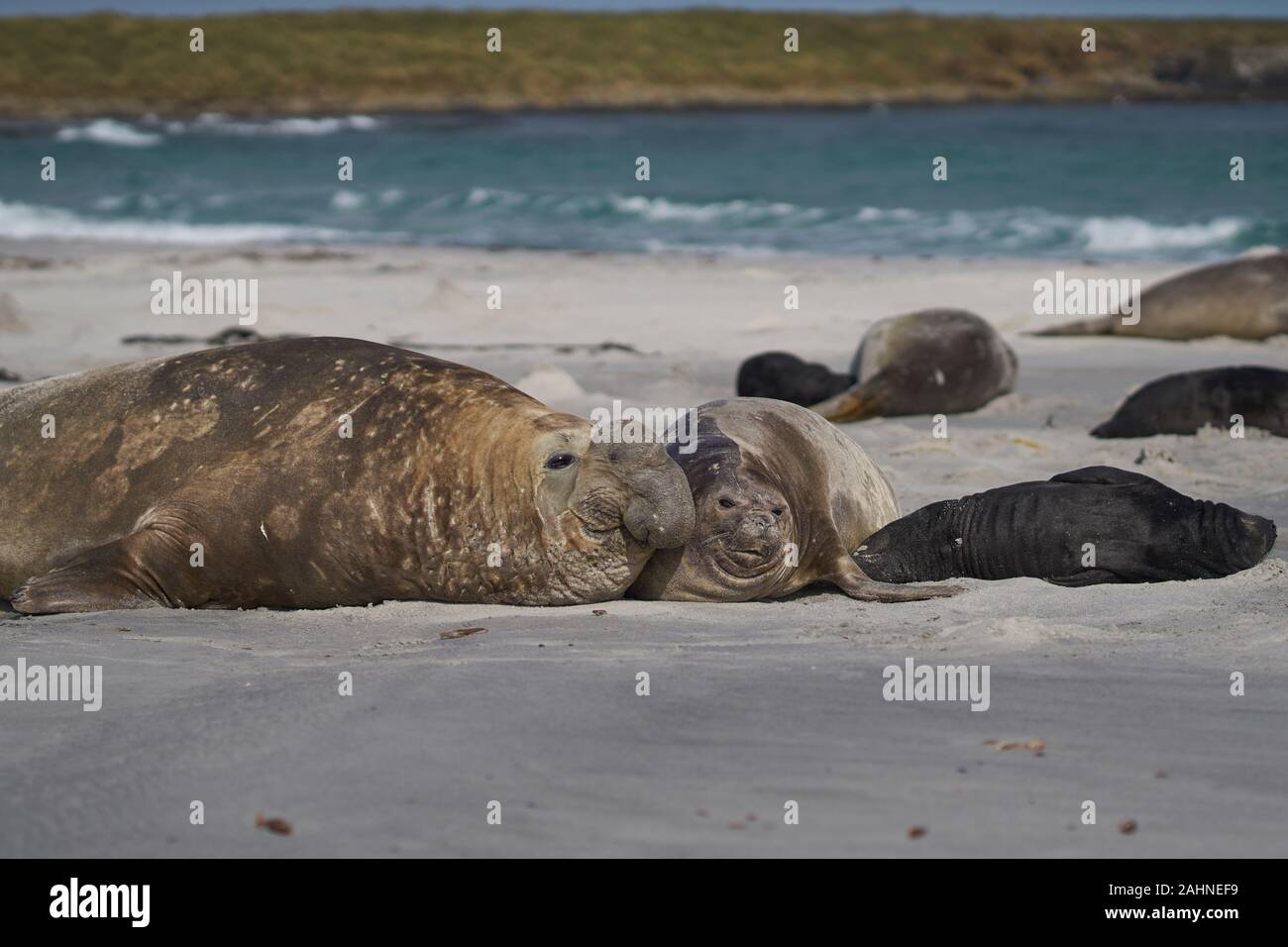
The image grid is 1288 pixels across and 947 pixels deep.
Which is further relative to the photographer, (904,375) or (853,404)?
(904,375)

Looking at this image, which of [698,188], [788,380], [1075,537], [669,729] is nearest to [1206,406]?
[788,380]

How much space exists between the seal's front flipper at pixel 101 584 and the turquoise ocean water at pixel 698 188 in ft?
57.1

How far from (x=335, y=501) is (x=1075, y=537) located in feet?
8.59

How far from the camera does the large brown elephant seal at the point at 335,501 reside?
497cm

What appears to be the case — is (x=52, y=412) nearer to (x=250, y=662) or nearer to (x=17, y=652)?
(x=17, y=652)

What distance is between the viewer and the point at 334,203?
30.0 m

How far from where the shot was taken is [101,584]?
5.04 m

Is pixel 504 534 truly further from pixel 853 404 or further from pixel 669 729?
pixel 853 404

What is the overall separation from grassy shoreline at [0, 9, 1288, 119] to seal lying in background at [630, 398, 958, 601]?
61441 millimetres

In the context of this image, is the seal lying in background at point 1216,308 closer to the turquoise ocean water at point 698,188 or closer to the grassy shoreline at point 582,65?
the turquoise ocean water at point 698,188

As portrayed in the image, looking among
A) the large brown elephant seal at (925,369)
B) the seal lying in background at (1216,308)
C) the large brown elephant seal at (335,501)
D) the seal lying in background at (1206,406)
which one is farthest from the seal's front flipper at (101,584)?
the seal lying in background at (1216,308)

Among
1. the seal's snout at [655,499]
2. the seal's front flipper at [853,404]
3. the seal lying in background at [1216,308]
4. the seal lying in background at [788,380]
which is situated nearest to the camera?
the seal's snout at [655,499]

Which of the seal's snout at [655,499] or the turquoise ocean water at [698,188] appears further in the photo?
the turquoise ocean water at [698,188]

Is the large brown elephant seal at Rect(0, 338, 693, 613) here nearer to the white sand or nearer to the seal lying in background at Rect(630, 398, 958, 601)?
the white sand
